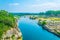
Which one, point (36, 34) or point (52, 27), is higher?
point (36, 34)

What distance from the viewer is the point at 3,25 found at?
17.7 m

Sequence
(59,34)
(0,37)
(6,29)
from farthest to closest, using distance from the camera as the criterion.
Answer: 1. (59,34)
2. (6,29)
3. (0,37)

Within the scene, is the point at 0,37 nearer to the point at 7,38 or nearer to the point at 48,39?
the point at 7,38

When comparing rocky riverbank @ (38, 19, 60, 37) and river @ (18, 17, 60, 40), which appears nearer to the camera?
river @ (18, 17, 60, 40)

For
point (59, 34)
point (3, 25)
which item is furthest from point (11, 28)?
point (59, 34)

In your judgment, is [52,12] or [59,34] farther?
[52,12]

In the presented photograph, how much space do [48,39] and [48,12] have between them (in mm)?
62299

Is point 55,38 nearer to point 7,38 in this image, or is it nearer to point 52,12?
point 7,38

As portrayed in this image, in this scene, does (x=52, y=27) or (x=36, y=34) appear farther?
(x=52, y=27)

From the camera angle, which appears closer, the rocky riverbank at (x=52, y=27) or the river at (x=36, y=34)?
the river at (x=36, y=34)

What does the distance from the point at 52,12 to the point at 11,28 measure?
66.7m

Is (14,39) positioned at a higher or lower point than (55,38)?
higher

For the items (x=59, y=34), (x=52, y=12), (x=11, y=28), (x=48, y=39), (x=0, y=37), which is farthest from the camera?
(x=52, y=12)

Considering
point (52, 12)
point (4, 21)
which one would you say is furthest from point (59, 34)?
point (52, 12)
